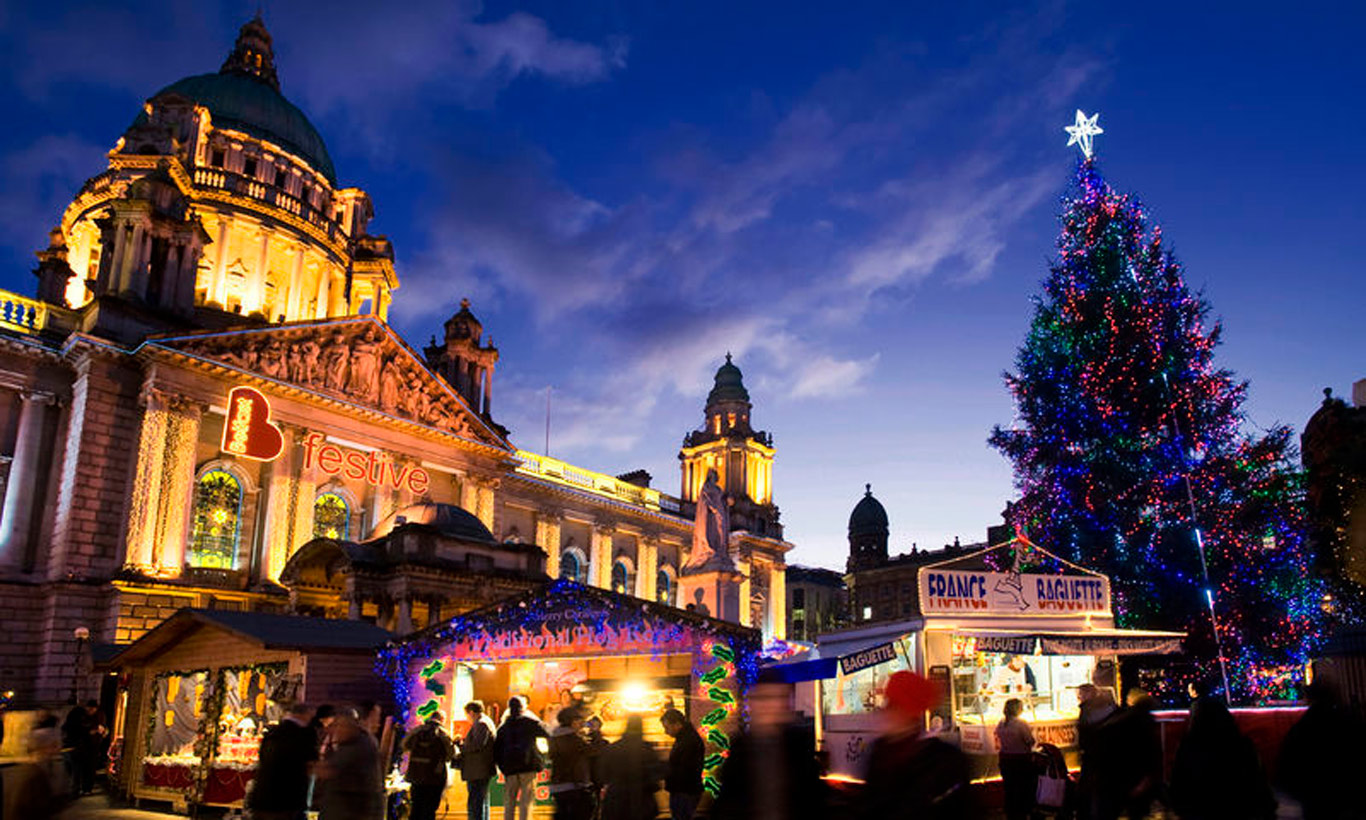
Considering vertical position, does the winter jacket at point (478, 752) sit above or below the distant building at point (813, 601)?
below

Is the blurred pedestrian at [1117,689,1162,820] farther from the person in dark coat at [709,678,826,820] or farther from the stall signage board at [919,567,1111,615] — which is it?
the stall signage board at [919,567,1111,615]

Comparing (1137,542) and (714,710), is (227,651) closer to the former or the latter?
(714,710)

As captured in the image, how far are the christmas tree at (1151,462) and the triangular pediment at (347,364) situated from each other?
21081 millimetres

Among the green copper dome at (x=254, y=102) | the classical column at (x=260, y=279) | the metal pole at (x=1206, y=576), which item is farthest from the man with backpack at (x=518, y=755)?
the green copper dome at (x=254, y=102)

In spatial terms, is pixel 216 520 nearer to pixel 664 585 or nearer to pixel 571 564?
pixel 571 564

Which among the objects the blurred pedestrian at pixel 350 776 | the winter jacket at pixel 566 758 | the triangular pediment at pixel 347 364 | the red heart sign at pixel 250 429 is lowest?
the winter jacket at pixel 566 758

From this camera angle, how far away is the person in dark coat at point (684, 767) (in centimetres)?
925

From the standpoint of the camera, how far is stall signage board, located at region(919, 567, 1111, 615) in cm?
1662

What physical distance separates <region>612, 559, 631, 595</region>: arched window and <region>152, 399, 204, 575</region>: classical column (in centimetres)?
2302

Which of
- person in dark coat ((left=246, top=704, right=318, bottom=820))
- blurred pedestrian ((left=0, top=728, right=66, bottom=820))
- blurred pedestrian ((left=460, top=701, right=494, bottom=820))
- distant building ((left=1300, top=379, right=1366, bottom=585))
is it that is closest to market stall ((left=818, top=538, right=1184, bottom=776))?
blurred pedestrian ((left=460, top=701, right=494, bottom=820))

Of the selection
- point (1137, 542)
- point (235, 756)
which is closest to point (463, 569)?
point (235, 756)

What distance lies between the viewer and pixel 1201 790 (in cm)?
664

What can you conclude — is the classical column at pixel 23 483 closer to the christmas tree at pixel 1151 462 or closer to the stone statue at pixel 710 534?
the stone statue at pixel 710 534

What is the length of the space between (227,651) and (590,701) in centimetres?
671
